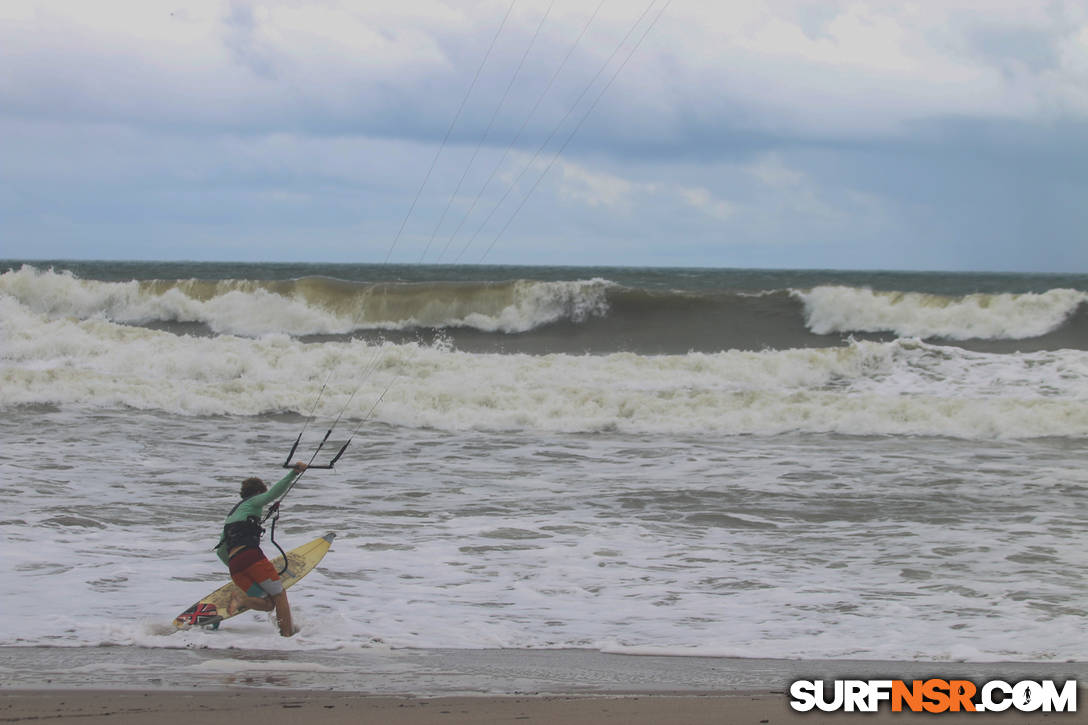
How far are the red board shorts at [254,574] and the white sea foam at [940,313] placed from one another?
75.7 feet

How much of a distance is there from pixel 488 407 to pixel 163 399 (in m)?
5.08

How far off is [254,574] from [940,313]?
24.4m

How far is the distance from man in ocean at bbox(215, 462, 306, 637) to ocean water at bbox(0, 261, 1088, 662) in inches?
7.2

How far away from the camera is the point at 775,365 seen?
20.7 m

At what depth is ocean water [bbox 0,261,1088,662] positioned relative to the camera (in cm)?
683

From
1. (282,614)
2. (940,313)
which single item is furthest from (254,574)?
(940,313)

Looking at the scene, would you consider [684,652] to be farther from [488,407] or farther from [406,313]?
[406,313]

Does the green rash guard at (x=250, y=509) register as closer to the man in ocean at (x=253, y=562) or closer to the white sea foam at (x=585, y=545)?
the man in ocean at (x=253, y=562)

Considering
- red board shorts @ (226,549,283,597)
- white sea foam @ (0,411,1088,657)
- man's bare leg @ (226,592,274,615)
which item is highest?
red board shorts @ (226,549,283,597)

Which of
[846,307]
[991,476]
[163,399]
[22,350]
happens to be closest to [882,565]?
[991,476]

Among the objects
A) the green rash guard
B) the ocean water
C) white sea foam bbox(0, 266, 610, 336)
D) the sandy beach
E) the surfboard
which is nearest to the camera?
the sandy beach

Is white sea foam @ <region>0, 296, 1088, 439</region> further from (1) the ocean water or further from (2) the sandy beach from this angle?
(2) the sandy beach

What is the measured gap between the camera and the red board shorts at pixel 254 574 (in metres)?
6.45

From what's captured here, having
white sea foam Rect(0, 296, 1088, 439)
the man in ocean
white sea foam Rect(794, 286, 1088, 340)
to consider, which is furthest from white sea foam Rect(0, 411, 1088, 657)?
white sea foam Rect(794, 286, 1088, 340)
